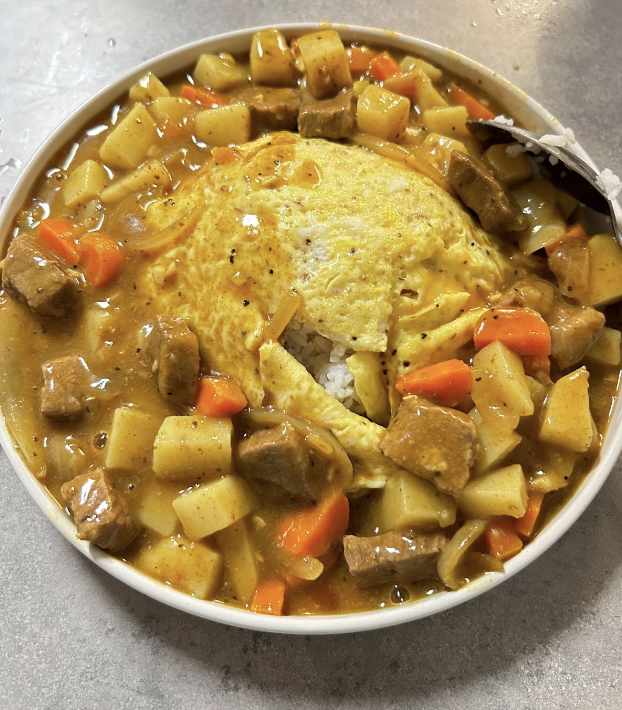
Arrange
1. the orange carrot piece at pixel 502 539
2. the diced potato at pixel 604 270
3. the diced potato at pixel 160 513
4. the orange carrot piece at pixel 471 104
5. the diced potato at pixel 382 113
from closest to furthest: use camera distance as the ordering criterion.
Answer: the orange carrot piece at pixel 502 539, the diced potato at pixel 160 513, the diced potato at pixel 604 270, the diced potato at pixel 382 113, the orange carrot piece at pixel 471 104

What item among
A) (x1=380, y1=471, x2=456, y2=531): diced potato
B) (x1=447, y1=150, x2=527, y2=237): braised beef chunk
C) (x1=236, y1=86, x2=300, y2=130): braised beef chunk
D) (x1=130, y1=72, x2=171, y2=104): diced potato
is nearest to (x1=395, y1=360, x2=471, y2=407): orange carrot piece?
(x1=380, y1=471, x2=456, y2=531): diced potato

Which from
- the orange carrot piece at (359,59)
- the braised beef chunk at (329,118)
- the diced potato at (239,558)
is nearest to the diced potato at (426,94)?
the orange carrot piece at (359,59)

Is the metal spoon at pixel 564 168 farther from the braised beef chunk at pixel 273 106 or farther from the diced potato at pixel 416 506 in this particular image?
the diced potato at pixel 416 506

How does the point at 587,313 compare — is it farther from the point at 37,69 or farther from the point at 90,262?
the point at 37,69

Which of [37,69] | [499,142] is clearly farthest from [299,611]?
[37,69]

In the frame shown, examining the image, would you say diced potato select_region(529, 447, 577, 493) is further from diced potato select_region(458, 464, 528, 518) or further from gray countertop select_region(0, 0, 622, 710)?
gray countertop select_region(0, 0, 622, 710)

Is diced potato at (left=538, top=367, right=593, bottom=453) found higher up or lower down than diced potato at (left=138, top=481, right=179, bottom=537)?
higher up

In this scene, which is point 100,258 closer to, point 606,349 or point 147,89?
point 147,89
